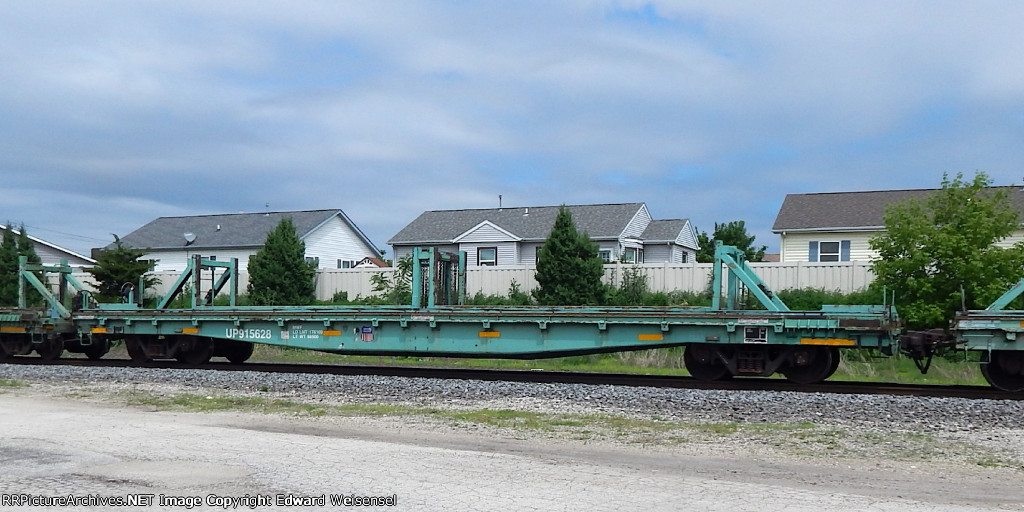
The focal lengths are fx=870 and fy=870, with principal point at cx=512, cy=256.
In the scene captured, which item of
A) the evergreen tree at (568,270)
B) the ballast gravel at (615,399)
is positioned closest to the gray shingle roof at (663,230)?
the evergreen tree at (568,270)

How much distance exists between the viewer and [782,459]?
8438 mm

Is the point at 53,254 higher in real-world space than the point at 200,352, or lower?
higher

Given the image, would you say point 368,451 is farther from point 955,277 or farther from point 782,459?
point 955,277

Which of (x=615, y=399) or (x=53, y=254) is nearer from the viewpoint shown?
(x=615, y=399)

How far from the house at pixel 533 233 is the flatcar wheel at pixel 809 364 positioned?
974 inches

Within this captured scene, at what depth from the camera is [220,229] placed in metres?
48.8

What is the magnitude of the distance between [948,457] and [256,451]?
268 inches

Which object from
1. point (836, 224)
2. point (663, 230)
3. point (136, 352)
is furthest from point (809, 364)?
point (663, 230)

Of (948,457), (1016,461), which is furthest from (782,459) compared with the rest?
(1016,461)

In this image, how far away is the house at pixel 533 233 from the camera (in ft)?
137

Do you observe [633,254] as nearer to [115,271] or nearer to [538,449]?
[115,271]

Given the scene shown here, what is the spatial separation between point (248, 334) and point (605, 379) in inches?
290

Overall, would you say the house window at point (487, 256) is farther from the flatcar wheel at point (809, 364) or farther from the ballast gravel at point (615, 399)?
the flatcar wheel at point (809, 364)

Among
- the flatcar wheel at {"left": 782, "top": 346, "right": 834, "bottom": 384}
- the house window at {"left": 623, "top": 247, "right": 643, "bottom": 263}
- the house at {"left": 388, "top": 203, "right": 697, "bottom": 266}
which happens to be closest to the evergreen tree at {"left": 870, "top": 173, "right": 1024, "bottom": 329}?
the flatcar wheel at {"left": 782, "top": 346, "right": 834, "bottom": 384}
